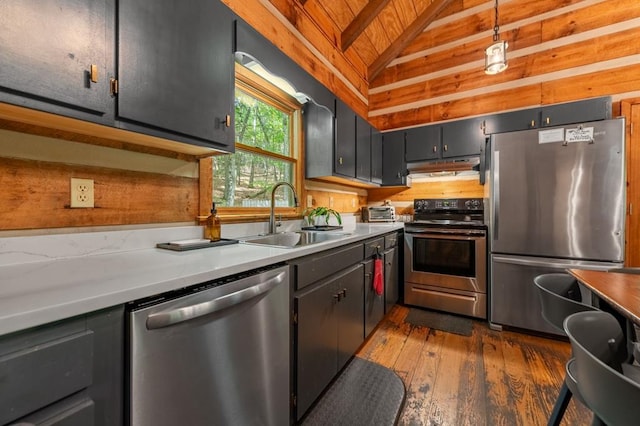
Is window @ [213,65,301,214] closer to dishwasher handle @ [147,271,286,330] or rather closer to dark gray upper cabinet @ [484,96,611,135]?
dishwasher handle @ [147,271,286,330]

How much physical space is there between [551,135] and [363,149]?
1.68m

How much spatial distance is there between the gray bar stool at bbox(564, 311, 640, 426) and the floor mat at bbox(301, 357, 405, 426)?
3.05 feet

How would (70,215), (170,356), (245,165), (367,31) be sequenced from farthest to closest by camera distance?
(367,31) < (245,165) < (70,215) < (170,356)

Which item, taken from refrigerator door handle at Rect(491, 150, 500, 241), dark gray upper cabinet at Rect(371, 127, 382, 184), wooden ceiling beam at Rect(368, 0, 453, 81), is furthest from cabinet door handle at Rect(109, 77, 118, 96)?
wooden ceiling beam at Rect(368, 0, 453, 81)

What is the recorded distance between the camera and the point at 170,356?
0.79 m

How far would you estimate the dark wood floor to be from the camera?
4.80 ft

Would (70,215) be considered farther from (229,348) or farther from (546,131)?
(546,131)

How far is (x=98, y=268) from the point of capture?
Answer: 2.97 ft

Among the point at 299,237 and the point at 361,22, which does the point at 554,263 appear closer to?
Answer: the point at 299,237

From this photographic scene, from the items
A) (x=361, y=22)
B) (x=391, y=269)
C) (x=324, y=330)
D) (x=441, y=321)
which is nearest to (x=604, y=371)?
(x=324, y=330)

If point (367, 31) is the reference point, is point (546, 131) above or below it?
below

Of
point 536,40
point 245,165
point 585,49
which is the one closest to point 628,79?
point 585,49

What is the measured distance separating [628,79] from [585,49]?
51 centimetres

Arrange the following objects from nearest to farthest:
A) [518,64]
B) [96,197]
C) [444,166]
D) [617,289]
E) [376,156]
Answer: [617,289]
[96,197]
[518,64]
[444,166]
[376,156]
